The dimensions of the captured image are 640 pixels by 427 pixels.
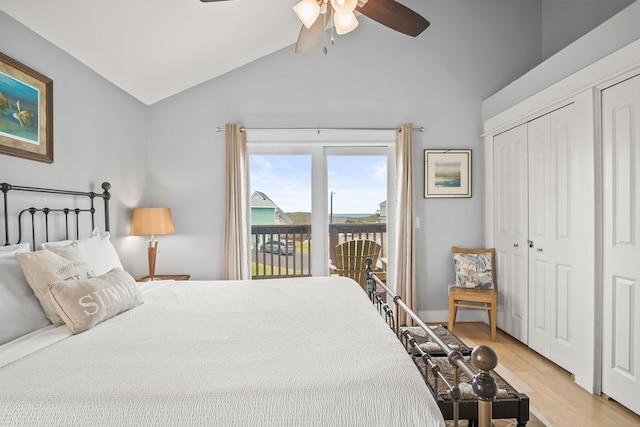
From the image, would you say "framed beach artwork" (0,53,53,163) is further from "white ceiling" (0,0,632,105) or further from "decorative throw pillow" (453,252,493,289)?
"decorative throw pillow" (453,252,493,289)

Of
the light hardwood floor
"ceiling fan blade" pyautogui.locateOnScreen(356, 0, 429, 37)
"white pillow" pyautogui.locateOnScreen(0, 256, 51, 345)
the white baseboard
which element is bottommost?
the light hardwood floor

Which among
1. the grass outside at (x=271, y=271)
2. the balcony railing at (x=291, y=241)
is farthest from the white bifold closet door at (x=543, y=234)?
the grass outside at (x=271, y=271)

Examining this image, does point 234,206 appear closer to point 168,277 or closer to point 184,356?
point 168,277

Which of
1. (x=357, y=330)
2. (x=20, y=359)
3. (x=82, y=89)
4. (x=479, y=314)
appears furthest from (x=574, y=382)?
(x=82, y=89)

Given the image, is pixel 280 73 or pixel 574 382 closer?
pixel 574 382

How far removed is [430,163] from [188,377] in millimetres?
3398

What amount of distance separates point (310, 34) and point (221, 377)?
207 centimetres

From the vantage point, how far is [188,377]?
3.74 feet

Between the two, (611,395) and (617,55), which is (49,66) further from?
(611,395)

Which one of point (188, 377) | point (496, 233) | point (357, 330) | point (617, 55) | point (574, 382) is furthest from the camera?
point (496, 233)

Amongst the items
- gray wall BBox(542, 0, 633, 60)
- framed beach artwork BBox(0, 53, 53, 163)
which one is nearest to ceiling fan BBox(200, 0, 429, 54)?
framed beach artwork BBox(0, 53, 53, 163)

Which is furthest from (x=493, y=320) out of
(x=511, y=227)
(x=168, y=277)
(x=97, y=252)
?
(x=97, y=252)

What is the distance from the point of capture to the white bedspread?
1007mm

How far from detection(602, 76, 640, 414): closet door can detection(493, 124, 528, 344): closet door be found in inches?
35.3
